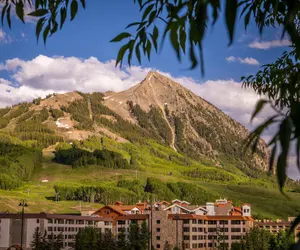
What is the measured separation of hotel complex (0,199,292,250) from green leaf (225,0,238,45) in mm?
104556

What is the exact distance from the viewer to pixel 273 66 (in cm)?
1055

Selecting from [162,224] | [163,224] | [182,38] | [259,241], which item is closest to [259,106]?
[182,38]

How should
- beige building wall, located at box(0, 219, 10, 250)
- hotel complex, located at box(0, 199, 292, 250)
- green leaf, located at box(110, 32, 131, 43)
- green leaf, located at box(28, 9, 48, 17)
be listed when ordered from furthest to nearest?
hotel complex, located at box(0, 199, 292, 250), beige building wall, located at box(0, 219, 10, 250), green leaf, located at box(28, 9, 48, 17), green leaf, located at box(110, 32, 131, 43)

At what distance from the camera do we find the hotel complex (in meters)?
108

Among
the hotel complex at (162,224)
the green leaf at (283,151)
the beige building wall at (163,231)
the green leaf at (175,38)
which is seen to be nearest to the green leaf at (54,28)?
the green leaf at (175,38)

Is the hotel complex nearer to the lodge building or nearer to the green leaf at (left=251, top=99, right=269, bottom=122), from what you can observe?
the lodge building

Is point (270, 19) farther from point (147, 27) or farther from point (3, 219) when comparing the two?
point (3, 219)

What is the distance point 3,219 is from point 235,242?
5360 cm

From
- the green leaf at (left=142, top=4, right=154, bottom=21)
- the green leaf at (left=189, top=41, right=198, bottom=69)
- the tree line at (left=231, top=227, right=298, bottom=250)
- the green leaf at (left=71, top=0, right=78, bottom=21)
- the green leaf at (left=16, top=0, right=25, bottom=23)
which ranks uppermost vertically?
the green leaf at (left=16, top=0, right=25, bottom=23)

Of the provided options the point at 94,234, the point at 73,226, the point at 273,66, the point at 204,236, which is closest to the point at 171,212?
the point at 204,236

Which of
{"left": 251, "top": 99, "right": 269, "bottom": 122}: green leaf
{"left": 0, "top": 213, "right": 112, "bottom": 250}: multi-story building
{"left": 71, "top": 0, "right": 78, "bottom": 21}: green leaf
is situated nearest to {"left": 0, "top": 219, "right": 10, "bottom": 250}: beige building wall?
{"left": 0, "top": 213, "right": 112, "bottom": 250}: multi-story building

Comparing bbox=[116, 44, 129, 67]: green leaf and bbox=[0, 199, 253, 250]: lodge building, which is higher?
bbox=[116, 44, 129, 67]: green leaf

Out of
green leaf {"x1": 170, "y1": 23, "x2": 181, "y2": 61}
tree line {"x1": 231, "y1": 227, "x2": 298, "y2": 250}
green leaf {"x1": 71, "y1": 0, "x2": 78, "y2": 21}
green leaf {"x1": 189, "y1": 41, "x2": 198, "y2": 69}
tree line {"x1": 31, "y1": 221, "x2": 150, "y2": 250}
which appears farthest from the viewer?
tree line {"x1": 231, "y1": 227, "x2": 298, "y2": 250}

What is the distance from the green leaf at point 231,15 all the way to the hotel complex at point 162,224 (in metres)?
105
